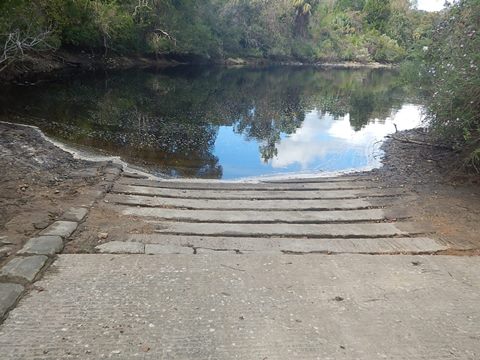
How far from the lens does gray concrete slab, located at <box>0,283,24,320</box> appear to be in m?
3.84

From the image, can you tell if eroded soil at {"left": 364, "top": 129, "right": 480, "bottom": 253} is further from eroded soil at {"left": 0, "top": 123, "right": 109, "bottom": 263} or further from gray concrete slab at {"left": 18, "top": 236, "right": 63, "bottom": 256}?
eroded soil at {"left": 0, "top": 123, "right": 109, "bottom": 263}

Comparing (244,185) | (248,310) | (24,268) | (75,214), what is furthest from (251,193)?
(24,268)

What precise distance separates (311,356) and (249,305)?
874 mm

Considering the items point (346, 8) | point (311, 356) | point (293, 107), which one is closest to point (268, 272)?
point (311, 356)

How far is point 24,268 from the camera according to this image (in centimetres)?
454

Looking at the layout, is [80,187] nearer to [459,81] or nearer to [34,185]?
[34,185]

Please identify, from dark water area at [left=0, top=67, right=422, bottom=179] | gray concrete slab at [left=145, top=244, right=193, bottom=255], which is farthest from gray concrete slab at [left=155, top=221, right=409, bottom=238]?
dark water area at [left=0, top=67, right=422, bottom=179]

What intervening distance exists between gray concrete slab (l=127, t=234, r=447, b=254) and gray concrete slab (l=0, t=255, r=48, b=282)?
1.22 m

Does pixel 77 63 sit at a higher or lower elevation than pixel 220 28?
lower

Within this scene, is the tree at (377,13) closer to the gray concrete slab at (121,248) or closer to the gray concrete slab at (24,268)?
the gray concrete slab at (121,248)

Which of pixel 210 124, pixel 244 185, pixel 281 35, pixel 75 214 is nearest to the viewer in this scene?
pixel 75 214

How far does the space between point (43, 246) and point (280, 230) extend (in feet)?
10.1

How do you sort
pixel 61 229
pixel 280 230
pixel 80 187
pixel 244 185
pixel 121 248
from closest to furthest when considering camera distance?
pixel 121 248 → pixel 61 229 → pixel 280 230 → pixel 80 187 → pixel 244 185

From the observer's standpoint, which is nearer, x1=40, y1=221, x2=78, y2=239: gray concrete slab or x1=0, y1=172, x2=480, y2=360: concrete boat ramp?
x1=0, y1=172, x2=480, y2=360: concrete boat ramp
